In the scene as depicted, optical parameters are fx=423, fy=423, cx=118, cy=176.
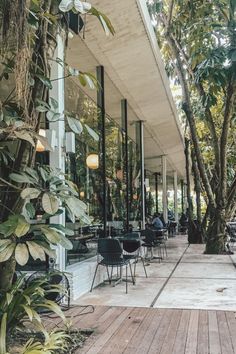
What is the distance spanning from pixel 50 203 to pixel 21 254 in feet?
1.18

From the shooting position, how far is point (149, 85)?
27.1 ft

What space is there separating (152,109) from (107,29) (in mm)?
6598

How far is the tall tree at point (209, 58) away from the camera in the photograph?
25.8 feet

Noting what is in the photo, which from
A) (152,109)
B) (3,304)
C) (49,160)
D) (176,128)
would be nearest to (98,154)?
(49,160)

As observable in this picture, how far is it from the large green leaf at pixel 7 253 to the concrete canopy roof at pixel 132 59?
3.61 meters

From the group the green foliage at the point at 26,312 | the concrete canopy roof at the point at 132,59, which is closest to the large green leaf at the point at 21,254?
the green foliage at the point at 26,312

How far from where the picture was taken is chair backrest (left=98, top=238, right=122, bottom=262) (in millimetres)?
5668

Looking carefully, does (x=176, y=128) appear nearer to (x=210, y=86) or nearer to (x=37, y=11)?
(x=210, y=86)

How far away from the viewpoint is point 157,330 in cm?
373

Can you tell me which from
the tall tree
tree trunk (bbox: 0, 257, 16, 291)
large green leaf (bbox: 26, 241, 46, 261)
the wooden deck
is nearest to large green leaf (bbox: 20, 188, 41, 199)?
large green leaf (bbox: 26, 241, 46, 261)

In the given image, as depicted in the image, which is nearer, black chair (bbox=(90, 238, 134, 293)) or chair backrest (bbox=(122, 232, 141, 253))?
black chair (bbox=(90, 238, 134, 293))

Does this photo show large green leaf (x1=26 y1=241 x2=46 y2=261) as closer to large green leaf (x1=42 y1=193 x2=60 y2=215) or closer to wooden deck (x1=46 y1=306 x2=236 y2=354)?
large green leaf (x1=42 y1=193 x2=60 y2=215)

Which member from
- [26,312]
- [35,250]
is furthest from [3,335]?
[35,250]

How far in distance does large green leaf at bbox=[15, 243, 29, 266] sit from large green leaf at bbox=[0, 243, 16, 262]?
5 centimetres
